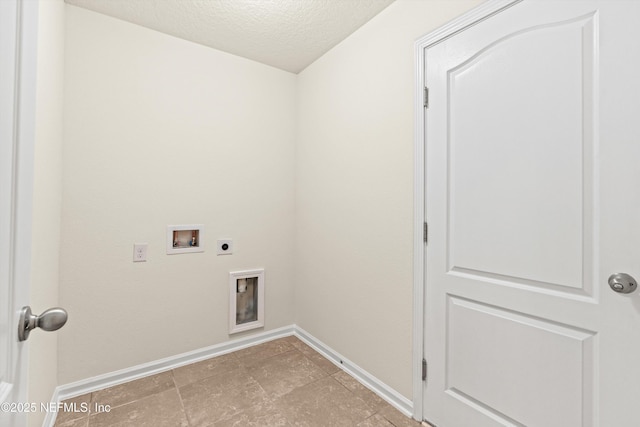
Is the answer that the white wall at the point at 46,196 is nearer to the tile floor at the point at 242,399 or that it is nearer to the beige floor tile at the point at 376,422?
the tile floor at the point at 242,399

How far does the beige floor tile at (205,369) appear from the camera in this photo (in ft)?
6.82

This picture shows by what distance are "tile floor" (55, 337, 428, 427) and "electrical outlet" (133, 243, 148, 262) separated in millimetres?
839

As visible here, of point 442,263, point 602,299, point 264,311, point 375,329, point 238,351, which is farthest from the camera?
point 264,311

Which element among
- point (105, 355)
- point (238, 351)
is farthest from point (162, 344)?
point (238, 351)

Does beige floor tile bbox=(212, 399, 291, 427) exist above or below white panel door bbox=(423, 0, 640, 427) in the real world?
below

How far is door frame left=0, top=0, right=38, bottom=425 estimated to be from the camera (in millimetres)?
611

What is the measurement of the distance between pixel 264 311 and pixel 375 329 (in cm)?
112

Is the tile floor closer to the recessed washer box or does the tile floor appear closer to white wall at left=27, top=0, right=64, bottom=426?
white wall at left=27, top=0, right=64, bottom=426

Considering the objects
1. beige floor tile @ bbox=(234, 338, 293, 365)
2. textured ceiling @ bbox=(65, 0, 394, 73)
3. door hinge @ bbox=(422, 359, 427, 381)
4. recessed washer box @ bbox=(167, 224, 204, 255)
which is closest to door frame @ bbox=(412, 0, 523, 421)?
door hinge @ bbox=(422, 359, 427, 381)

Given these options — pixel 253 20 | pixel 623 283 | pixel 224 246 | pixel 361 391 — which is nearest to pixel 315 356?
pixel 361 391

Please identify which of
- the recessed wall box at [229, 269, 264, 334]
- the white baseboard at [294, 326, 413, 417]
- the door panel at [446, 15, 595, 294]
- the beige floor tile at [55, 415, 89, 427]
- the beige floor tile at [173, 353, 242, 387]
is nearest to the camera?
the door panel at [446, 15, 595, 294]

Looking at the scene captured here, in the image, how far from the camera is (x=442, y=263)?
1581 millimetres

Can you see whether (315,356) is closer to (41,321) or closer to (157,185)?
(157,185)

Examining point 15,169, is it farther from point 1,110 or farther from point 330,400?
point 330,400
